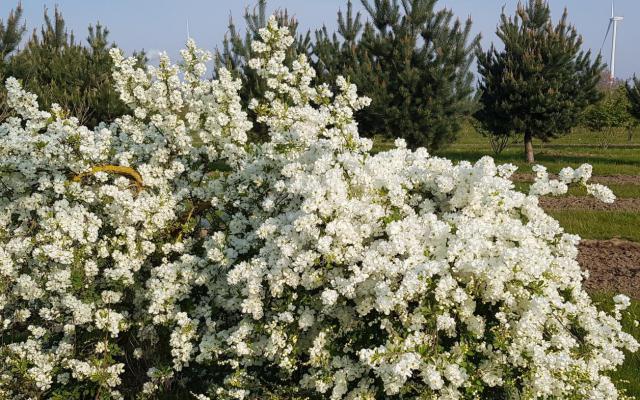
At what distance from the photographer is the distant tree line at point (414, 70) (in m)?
18.0

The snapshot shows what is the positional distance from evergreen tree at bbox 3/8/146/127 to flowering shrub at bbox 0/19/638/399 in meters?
10.7

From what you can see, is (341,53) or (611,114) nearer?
(341,53)

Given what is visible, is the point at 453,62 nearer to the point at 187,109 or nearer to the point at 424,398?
the point at 187,109

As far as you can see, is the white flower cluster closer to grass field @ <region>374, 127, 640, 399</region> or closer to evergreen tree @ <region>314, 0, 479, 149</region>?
grass field @ <region>374, 127, 640, 399</region>

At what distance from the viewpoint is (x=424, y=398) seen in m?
3.72

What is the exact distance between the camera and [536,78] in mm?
22156

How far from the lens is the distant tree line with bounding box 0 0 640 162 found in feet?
58.9

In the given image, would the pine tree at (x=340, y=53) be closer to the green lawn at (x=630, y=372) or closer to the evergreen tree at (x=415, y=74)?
the evergreen tree at (x=415, y=74)

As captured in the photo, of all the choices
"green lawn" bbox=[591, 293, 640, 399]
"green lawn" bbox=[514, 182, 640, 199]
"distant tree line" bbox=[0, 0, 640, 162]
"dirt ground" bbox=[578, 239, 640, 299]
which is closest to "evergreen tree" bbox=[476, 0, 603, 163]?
"distant tree line" bbox=[0, 0, 640, 162]

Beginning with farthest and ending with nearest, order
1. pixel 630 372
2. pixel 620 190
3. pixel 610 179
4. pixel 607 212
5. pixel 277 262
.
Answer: pixel 610 179
pixel 620 190
pixel 607 212
pixel 630 372
pixel 277 262

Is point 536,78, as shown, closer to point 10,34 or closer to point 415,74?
point 415,74

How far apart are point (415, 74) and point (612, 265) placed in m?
11.1

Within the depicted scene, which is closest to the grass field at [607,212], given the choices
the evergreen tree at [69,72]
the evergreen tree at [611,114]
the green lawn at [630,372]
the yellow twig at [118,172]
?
the green lawn at [630,372]

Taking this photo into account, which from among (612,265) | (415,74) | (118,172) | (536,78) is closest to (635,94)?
(536,78)
